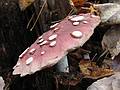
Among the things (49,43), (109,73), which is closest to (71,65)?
(109,73)

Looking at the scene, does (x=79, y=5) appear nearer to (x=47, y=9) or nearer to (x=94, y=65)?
(x=47, y=9)


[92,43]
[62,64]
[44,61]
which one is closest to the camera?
[44,61]

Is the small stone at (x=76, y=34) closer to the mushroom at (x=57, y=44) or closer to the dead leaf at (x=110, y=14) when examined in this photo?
the mushroom at (x=57, y=44)

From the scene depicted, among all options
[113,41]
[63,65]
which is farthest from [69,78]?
[113,41]

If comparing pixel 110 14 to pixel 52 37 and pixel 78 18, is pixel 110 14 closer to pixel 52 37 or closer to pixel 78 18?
pixel 78 18

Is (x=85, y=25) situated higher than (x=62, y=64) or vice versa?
(x=85, y=25)

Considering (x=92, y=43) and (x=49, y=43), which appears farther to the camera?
(x=92, y=43)

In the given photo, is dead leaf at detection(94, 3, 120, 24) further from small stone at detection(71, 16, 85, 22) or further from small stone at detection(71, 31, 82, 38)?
small stone at detection(71, 31, 82, 38)

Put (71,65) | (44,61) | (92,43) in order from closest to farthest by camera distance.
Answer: (44,61), (71,65), (92,43)

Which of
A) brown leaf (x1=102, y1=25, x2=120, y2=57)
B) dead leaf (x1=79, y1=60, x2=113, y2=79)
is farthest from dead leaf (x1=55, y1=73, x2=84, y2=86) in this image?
brown leaf (x1=102, y1=25, x2=120, y2=57)

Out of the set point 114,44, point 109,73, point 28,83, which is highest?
point 114,44
